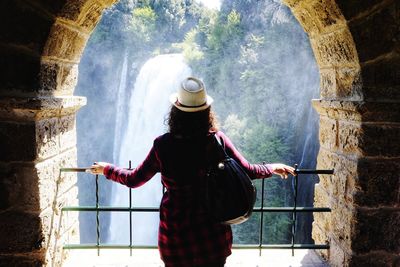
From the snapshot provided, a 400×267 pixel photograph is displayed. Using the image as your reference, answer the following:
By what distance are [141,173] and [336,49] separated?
1.42 m

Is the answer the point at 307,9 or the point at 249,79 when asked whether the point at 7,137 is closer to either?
the point at 307,9

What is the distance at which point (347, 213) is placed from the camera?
7.06 ft

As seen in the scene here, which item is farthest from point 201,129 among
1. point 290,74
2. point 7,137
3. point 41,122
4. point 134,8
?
point 134,8

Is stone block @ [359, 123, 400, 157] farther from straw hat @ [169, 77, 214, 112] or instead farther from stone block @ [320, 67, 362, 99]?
straw hat @ [169, 77, 214, 112]

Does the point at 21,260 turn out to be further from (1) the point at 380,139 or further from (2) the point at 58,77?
(1) the point at 380,139

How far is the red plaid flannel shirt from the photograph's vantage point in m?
1.61

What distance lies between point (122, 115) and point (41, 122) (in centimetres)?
2123

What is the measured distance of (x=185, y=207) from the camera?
5.43 ft

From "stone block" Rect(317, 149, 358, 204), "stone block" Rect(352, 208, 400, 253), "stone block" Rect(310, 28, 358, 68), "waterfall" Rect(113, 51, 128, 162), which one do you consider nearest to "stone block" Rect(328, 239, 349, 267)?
"stone block" Rect(352, 208, 400, 253)

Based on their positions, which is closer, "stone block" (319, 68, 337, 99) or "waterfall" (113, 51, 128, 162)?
"stone block" (319, 68, 337, 99)

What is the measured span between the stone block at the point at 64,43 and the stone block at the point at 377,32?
1671 millimetres

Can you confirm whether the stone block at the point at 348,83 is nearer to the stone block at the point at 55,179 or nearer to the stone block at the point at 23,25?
the stone block at the point at 23,25

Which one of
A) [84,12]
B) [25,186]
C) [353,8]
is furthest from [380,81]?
[25,186]

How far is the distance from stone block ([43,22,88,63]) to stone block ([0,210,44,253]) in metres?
0.98
